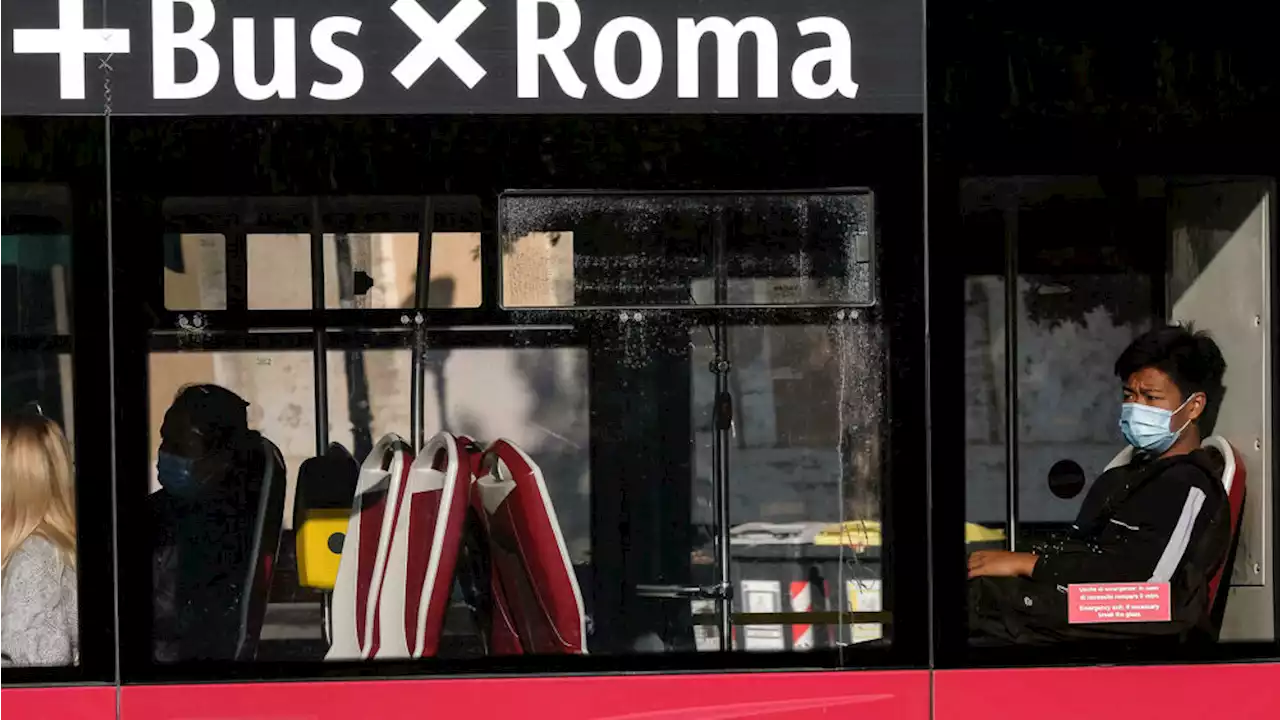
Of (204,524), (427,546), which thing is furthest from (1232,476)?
(204,524)

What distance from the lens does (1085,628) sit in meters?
3.80

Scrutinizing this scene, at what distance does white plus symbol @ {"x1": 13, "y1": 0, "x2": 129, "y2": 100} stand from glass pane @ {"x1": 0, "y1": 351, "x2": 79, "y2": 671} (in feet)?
2.17

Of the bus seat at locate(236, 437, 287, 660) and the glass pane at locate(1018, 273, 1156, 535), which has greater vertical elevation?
the glass pane at locate(1018, 273, 1156, 535)

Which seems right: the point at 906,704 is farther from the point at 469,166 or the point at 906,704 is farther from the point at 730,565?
the point at 469,166

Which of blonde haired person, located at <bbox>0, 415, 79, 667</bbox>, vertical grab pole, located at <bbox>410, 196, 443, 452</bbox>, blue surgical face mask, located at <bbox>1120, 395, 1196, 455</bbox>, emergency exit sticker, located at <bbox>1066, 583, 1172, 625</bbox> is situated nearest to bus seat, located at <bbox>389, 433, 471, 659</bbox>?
vertical grab pole, located at <bbox>410, 196, 443, 452</bbox>

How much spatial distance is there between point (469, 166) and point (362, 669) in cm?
125

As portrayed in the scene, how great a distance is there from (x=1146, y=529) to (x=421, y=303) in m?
1.89

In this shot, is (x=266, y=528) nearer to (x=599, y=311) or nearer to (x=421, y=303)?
(x=421, y=303)

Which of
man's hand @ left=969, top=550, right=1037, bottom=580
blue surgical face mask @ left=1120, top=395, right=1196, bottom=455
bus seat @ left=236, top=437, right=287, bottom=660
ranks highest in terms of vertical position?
blue surgical face mask @ left=1120, top=395, right=1196, bottom=455

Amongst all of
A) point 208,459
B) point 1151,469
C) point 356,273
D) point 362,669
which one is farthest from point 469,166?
point 1151,469

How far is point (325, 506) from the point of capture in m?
3.67

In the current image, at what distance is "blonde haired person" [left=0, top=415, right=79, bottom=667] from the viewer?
363cm

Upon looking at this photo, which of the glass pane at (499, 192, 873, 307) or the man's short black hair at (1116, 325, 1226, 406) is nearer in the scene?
the glass pane at (499, 192, 873, 307)

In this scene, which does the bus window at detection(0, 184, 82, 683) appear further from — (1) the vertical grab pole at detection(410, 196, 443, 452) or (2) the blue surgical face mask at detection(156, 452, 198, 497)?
(1) the vertical grab pole at detection(410, 196, 443, 452)
